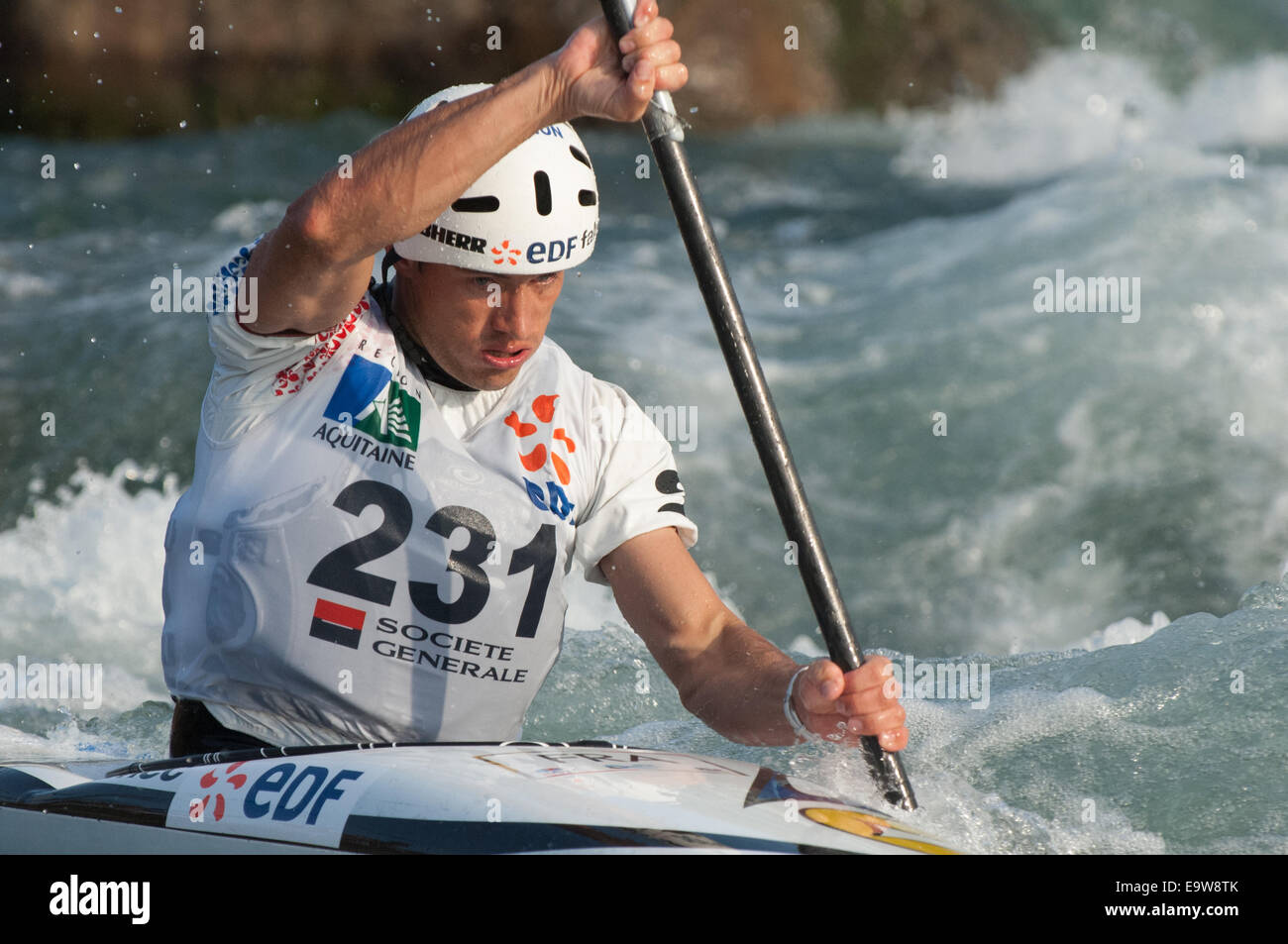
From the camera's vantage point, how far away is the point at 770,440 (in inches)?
109

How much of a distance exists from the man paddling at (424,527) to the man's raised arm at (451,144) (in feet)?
0.75

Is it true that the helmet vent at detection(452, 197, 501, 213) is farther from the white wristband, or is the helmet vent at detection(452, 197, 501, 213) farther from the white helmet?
the white wristband

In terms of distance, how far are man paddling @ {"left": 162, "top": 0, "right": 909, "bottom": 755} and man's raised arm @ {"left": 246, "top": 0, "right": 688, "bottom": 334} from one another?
227mm

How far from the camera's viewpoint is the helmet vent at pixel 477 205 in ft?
9.05

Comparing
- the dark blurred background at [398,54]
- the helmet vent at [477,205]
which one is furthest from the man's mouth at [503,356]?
the dark blurred background at [398,54]

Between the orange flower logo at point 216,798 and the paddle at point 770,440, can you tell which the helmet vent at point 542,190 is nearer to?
the paddle at point 770,440

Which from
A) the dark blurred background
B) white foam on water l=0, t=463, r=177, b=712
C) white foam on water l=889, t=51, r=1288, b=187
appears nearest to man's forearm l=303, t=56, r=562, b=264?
white foam on water l=0, t=463, r=177, b=712

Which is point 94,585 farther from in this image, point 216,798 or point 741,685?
point 741,685

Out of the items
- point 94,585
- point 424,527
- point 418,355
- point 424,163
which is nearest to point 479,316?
point 418,355

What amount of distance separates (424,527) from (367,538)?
0.12 m

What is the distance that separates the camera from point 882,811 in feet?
9.08

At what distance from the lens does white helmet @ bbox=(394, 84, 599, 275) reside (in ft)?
9.00

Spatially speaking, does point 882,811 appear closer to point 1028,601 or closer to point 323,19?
point 1028,601
